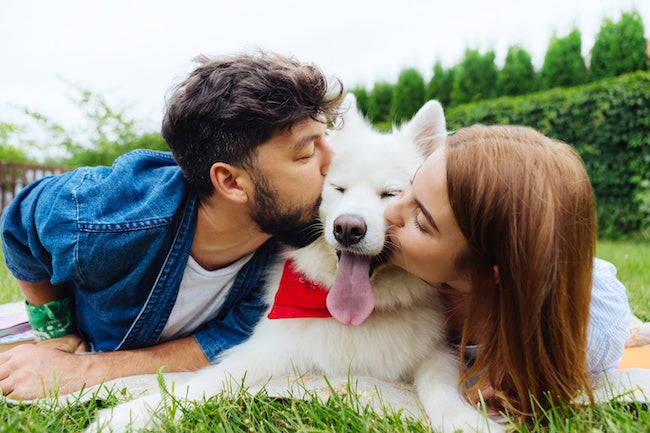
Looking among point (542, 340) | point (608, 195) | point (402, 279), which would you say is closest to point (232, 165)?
point (402, 279)

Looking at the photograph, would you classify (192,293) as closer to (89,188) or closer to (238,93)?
(89,188)

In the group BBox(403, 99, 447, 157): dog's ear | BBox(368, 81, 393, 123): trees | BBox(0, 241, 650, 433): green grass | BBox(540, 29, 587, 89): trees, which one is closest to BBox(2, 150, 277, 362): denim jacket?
BBox(0, 241, 650, 433): green grass

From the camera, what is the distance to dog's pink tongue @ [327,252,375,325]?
79.9 inches

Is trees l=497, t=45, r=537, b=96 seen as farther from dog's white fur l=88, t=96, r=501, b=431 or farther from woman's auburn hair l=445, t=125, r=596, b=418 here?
woman's auburn hair l=445, t=125, r=596, b=418

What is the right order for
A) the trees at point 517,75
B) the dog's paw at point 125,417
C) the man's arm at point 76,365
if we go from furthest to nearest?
the trees at point 517,75
the man's arm at point 76,365
the dog's paw at point 125,417

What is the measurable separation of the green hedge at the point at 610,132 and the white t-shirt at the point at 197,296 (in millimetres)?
7587

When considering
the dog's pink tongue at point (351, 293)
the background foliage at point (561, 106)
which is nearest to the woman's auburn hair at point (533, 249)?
the dog's pink tongue at point (351, 293)

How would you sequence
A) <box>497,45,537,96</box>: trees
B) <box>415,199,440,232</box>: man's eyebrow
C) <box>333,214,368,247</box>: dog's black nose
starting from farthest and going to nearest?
1. <box>497,45,537,96</box>: trees
2. <box>333,214,368,247</box>: dog's black nose
3. <box>415,199,440,232</box>: man's eyebrow

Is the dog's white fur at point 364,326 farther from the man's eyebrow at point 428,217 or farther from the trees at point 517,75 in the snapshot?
the trees at point 517,75

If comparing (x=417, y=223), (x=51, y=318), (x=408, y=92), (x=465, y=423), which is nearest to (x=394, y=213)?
(x=417, y=223)

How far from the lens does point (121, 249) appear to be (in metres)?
2.13

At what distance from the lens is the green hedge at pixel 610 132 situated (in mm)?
7953

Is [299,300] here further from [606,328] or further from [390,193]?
[606,328]

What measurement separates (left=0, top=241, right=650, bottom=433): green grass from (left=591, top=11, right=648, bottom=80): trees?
31.8 feet
